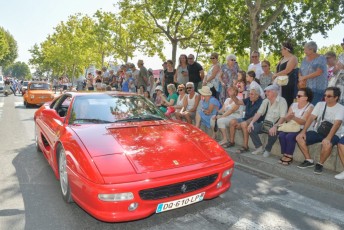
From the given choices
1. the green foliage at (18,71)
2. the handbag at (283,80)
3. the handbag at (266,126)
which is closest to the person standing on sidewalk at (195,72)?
the handbag at (283,80)

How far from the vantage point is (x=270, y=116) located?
5.90 m

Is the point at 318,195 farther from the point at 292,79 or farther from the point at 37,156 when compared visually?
the point at 37,156

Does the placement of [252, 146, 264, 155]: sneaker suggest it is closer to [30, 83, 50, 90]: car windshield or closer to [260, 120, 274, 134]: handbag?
[260, 120, 274, 134]: handbag

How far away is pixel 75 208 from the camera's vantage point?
3.70 metres

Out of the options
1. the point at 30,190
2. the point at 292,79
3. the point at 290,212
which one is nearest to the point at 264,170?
the point at 290,212

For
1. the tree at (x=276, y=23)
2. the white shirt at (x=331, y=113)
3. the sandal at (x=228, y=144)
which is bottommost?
the sandal at (x=228, y=144)

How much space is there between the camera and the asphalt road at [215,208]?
3.30 metres

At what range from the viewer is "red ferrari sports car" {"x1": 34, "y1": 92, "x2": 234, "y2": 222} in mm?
2986

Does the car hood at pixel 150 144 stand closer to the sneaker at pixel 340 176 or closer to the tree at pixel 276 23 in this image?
the sneaker at pixel 340 176

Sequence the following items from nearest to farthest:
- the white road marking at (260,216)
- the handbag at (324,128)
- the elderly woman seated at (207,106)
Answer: the white road marking at (260,216) → the handbag at (324,128) → the elderly woman seated at (207,106)

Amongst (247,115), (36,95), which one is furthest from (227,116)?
(36,95)

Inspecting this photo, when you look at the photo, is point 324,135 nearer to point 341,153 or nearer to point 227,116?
point 341,153

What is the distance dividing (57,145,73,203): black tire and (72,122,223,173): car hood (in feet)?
1.26

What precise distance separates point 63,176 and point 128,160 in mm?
1181
